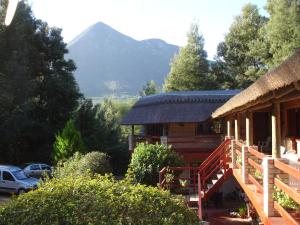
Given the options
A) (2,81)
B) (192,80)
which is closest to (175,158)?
(2,81)

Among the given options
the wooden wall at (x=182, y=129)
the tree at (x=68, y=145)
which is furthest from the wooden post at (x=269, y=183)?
the tree at (x=68, y=145)

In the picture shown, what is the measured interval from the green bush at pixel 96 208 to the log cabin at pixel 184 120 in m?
15.9

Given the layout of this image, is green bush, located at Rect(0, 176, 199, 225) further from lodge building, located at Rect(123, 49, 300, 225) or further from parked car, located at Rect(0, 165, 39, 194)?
parked car, located at Rect(0, 165, 39, 194)

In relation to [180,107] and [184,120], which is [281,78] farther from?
[180,107]

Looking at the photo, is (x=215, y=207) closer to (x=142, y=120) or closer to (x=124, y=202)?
(x=142, y=120)

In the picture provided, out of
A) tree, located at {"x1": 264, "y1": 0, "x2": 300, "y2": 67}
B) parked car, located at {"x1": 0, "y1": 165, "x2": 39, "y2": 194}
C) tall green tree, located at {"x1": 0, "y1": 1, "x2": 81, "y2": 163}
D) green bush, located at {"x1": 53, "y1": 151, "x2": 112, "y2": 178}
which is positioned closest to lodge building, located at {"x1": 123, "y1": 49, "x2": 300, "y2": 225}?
green bush, located at {"x1": 53, "y1": 151, "x2": 112, "y2": 178}

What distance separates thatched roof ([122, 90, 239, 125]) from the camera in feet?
84.4

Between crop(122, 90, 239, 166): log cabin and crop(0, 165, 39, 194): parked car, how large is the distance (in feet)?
19.7

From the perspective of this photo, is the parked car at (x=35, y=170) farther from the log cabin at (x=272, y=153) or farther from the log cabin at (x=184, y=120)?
the log cabin at (x=272, y=153)

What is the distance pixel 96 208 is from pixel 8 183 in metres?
18.7

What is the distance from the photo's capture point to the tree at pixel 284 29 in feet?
117

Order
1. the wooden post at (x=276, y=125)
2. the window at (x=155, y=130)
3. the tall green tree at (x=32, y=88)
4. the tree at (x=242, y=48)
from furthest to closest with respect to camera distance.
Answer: the tree at (x=242, y=48) → the tall green tree at (x=32, y=88) → the window at (x=155, y=130) → the wooden post at (x=276, y=125)

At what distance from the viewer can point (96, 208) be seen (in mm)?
7199

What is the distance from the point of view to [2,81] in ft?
105
